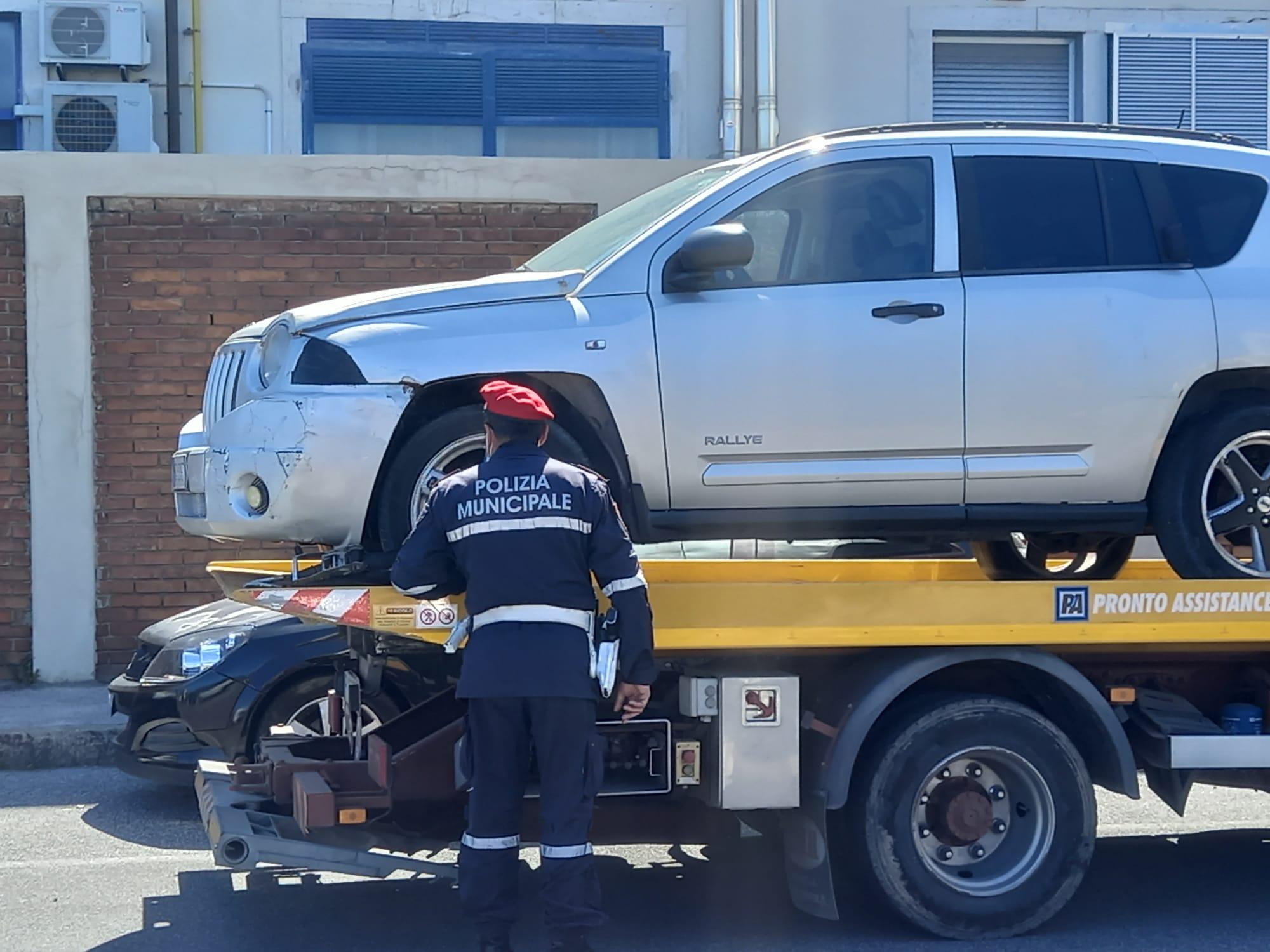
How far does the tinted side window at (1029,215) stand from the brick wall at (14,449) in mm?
7593

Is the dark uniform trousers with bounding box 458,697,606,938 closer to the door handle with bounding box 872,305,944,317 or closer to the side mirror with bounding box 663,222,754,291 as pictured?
the side mirror with bounding box 663,222,754,291

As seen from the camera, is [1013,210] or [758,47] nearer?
[1013,210]

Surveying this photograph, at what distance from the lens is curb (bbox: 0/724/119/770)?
8.97 metres

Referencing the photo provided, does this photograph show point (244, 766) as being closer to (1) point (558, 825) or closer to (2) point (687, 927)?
(1) point (558, 825)

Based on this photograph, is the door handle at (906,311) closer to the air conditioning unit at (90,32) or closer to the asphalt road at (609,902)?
the asphalt road at (609,902)

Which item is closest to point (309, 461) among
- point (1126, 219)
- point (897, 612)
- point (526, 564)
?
point (526, 564)

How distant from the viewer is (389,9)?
503 inches

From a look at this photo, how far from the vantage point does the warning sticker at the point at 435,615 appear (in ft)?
16.9

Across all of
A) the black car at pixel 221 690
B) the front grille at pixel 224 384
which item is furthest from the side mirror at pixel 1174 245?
the black car at pixel 221 690

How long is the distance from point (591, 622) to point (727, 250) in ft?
4.47

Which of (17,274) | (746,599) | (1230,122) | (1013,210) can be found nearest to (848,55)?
(1230,122)

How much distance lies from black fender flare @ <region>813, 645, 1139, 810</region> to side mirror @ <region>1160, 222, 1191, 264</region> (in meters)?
1.58

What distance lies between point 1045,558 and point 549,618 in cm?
311

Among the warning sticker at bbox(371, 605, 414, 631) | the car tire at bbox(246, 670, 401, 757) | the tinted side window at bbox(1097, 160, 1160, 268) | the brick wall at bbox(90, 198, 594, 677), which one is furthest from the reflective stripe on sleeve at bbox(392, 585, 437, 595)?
the brick wall at bbox(90, 198, 594, 677)
